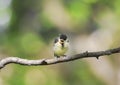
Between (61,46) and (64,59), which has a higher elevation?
(61,46)

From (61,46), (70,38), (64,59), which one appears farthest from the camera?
(70,38)

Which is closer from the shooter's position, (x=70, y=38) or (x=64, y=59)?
(x=64, y=59)

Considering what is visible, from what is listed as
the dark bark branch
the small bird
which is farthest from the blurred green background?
the dark bark branch

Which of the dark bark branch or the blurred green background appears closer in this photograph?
the dark bark branch

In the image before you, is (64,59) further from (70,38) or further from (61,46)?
(70,38)

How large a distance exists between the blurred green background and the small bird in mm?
3770

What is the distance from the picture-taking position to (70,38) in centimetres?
922

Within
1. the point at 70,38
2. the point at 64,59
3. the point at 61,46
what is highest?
the point at 70,38

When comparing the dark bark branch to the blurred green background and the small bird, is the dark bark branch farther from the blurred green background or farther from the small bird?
the blurred green background

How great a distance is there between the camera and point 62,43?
3.29 metres

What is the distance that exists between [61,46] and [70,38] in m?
5.90

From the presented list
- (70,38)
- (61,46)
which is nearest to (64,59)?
(61,46)

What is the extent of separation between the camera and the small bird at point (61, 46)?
3256mm

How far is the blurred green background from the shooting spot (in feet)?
26.0
